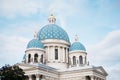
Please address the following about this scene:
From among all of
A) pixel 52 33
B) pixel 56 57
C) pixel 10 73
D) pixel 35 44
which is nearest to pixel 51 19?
pixel 52 33

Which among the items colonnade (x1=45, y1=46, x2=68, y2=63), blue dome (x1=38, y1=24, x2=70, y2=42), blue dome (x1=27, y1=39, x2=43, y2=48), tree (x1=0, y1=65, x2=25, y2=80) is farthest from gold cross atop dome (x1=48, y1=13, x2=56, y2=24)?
tree (x1=0, y1=65, x2=25, y2=80)

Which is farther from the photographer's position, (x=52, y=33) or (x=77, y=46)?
(x=52, y=33)

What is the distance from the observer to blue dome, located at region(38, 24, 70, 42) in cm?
5526

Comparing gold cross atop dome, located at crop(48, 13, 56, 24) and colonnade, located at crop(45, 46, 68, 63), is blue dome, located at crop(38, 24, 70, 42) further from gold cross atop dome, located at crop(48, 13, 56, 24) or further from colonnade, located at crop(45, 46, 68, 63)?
colonnade, located at crop(45, 46, 68, 63)

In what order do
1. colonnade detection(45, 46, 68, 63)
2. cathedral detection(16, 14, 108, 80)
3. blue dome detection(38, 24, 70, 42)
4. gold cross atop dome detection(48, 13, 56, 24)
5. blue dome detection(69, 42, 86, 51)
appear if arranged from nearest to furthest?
cathedral detection(16, 14, 108, 80)
colonnade detection(45, 46, 68, 63)
blue dome detection(69, 42, 86, 51)
blue dome detection(38, 24, 70, 42)
gold cross atop dome detection(48, 13, 56, 24)

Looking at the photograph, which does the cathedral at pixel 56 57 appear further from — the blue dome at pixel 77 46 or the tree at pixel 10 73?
the tree at pixel 10 73

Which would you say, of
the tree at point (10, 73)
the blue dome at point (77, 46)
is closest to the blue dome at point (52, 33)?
the blue dome at point (77, 46)

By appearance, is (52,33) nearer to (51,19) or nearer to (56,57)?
(51,19)

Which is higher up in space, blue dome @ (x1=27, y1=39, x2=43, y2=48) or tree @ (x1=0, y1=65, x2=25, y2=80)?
blue dome @ (x1=27, y1=39, x2=43, y2=48)

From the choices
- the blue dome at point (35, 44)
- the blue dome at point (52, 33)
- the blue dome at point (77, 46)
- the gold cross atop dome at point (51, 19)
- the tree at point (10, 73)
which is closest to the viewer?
the tree at point (10, 73)

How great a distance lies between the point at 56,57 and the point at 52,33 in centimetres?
513

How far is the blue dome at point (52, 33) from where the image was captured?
5526 centimetres

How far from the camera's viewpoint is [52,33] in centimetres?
5550

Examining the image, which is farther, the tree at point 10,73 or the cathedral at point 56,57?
the cathedral at point 56,57
